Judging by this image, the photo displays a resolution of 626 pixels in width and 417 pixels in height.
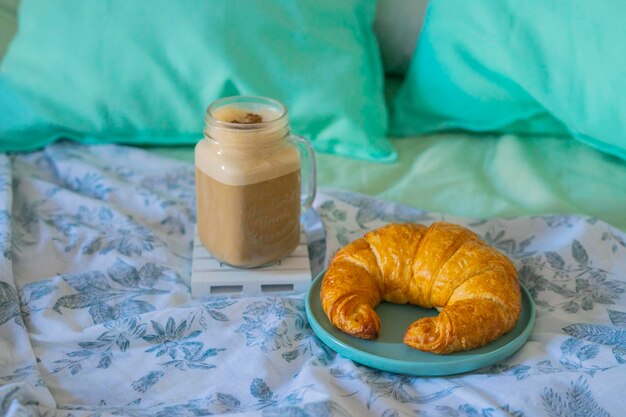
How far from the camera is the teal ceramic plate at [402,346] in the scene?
0.87 m

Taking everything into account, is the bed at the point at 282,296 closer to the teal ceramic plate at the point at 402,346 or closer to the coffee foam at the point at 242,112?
the teal ceramic plate at the point at 402,346

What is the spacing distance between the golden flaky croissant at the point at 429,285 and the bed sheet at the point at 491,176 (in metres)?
0.29


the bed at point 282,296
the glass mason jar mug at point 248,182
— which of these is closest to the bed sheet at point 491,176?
the bed at point 282,296

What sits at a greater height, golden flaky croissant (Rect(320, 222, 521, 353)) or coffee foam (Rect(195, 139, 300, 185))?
coffee foam (Rect(195, 139, 300, 185))

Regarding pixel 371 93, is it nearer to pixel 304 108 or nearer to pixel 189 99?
pixel 304 108

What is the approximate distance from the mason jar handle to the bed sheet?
6.7 inches

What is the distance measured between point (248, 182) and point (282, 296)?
16cm

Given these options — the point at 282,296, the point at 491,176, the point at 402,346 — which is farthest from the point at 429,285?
the point at 491,176

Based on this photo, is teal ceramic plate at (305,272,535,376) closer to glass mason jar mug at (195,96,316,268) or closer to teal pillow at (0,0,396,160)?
glass mason jar mug at (195,96,316,268)

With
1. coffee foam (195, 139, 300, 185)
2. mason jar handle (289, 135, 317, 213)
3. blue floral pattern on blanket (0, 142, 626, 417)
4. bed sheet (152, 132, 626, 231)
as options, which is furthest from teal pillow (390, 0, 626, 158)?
coffee foam (195, 139, 300, 185)

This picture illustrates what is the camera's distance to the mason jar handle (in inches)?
44.6

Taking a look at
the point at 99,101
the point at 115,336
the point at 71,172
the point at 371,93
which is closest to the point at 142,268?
the point at 115,336

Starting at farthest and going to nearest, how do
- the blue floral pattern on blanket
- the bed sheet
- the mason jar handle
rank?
the bed sheet, the mason jar handle, the blue floral pattern on blanket

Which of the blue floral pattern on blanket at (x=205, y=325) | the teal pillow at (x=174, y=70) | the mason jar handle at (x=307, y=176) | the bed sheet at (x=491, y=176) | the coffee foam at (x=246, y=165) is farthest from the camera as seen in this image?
the teal pillow at (x=174, y=70)
